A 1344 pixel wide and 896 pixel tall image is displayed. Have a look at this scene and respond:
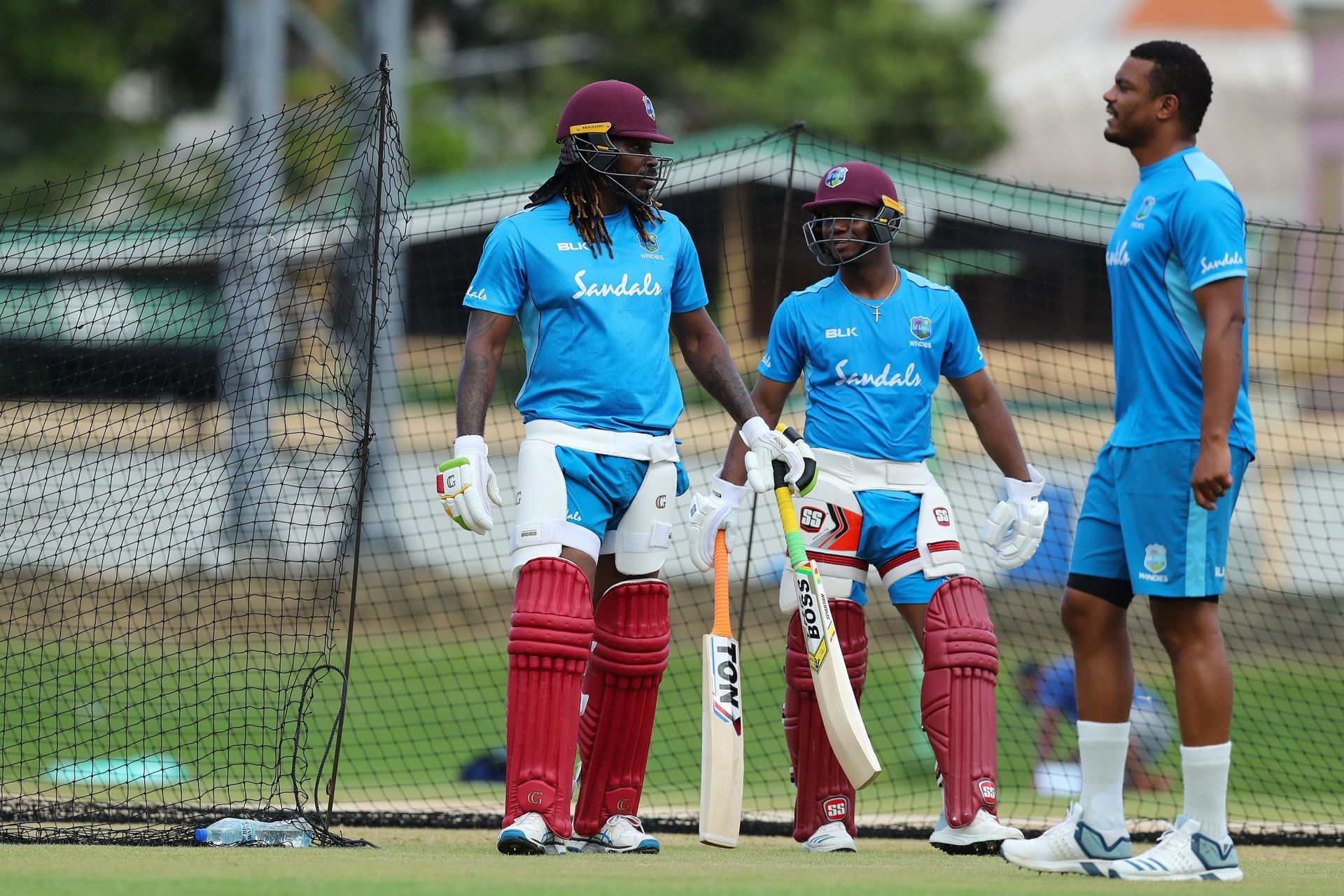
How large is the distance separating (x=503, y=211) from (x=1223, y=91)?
3246cm

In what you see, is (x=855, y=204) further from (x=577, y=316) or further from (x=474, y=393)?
(x=474, y=393)

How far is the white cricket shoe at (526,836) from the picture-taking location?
482cm

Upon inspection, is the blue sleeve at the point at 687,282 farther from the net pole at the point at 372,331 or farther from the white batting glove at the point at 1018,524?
the white batting glove at the point at 1018,524

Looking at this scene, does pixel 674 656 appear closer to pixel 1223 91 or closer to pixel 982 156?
pixel 982 156

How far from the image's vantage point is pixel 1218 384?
14.2ft

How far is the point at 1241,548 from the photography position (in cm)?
1437

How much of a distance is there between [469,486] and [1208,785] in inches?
86.9

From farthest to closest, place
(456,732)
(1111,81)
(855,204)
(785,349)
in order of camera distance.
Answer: (1111,81) → (456,732) → (785,349) → (855,204)

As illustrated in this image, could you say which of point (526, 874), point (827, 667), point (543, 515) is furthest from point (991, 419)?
point (526, 874)

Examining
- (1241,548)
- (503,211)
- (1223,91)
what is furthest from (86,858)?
(1223,91)

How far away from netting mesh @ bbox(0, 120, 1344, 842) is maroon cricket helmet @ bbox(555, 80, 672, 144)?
0.83 metres

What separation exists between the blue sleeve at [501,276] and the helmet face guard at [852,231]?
116 cm

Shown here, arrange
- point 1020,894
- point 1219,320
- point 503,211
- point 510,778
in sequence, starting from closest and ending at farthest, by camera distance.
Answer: point 1020,894
point 1219,320
point 510,778
point 503,211

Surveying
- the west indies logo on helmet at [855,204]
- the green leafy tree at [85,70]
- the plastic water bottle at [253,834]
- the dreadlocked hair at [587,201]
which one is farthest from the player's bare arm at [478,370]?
the green leafy tree at [85,70]
